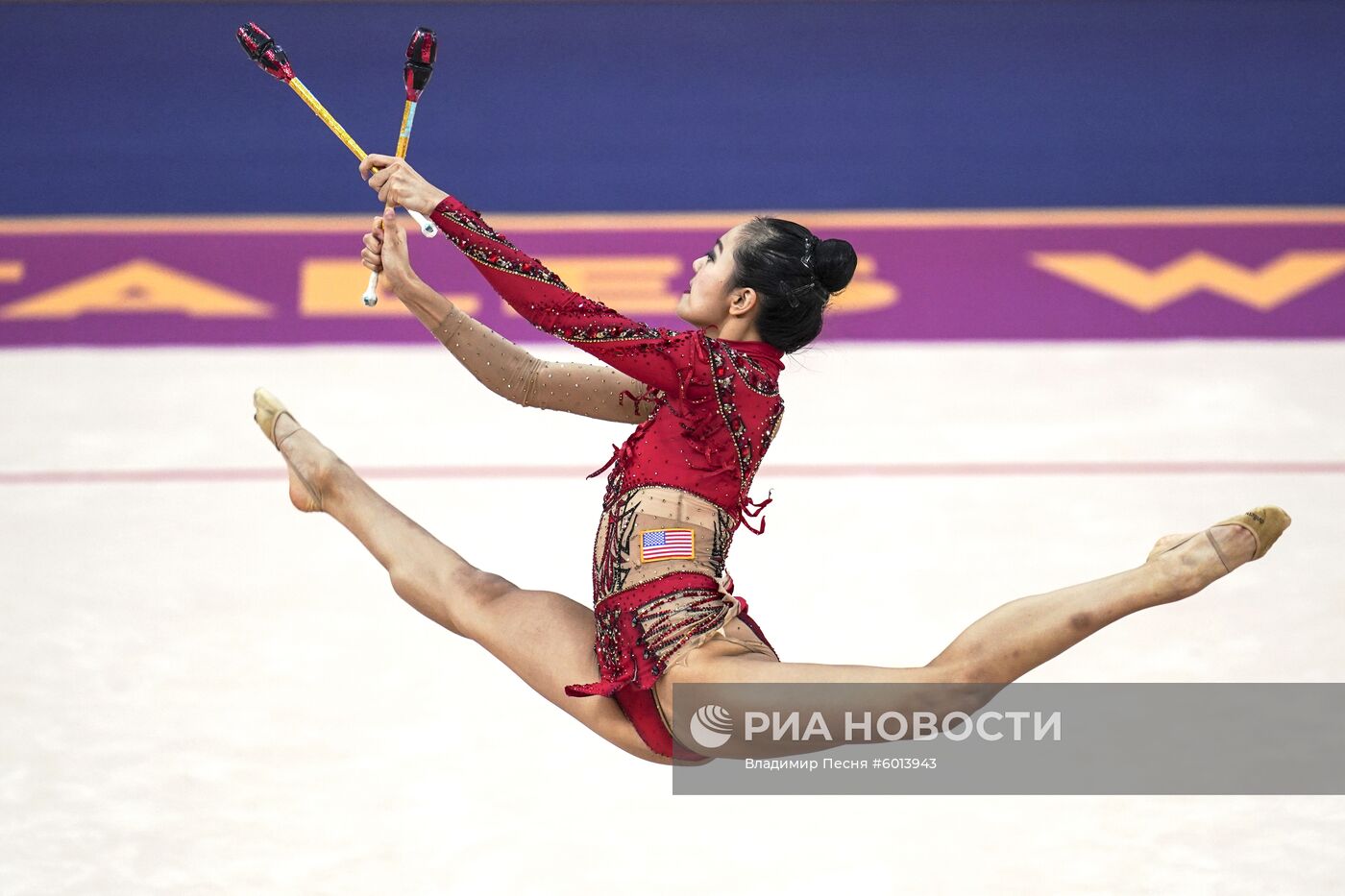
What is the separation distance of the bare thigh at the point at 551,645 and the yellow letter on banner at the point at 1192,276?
12.2 feet

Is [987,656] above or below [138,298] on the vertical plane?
below

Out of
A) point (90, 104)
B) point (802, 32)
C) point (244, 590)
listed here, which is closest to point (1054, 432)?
point (244, 590)

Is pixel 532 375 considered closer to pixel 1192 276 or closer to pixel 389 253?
pixel 389 253

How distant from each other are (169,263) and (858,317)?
2.54 metres

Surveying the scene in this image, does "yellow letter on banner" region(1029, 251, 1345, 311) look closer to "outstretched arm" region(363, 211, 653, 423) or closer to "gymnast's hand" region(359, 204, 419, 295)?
"outstretched arm" region(363, 211, 653, 423)

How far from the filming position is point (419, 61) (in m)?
2.88

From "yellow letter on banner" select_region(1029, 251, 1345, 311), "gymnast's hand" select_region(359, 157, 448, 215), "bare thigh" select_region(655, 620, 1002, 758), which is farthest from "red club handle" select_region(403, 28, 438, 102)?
"yellow letter on banner" select_region(1029, 251, 1345, 311)

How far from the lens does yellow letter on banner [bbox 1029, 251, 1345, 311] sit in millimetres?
6297

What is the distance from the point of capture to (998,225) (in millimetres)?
6773

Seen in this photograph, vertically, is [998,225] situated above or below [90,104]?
below

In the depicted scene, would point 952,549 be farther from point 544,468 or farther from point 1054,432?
point 544,468

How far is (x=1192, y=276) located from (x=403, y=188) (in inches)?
168

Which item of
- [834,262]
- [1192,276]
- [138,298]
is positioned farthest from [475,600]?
[1192,276]

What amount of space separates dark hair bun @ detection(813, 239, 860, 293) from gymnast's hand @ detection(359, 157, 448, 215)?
2.07ft
